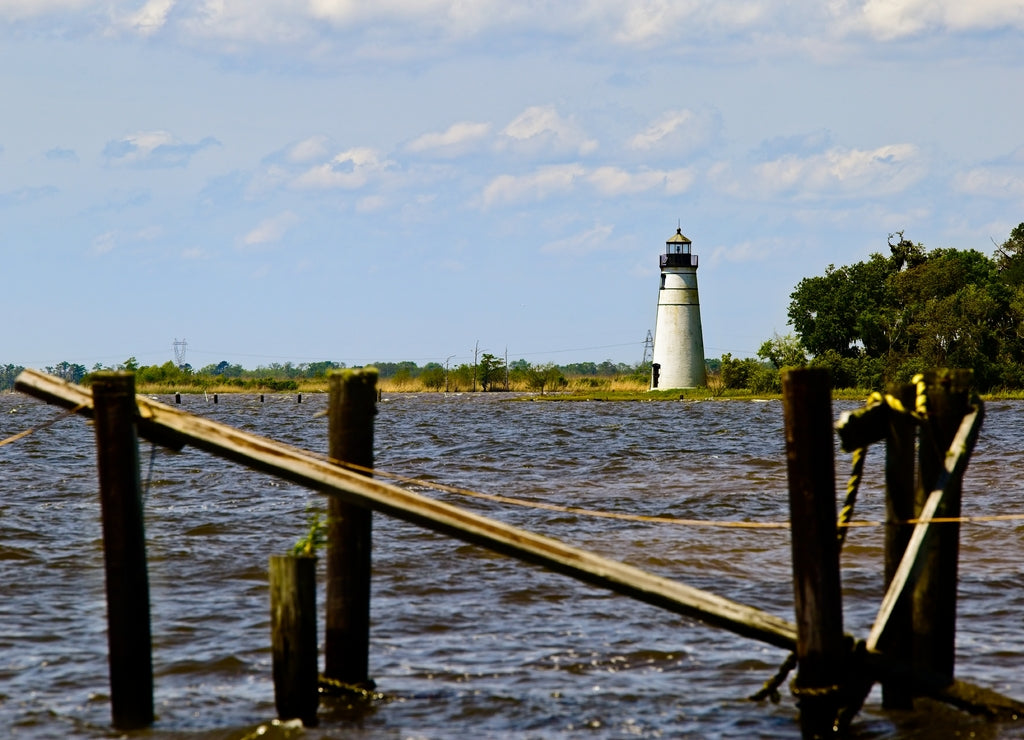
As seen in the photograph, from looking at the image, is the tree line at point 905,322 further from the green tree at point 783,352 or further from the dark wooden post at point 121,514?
the dark wooden post at point 121,514

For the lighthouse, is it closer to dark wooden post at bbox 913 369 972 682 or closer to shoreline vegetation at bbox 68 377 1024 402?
shoreline vegetation at bbox 68 377 1024 402

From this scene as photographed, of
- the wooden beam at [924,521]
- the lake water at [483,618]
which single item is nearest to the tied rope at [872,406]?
the wooden beam at [924,521]

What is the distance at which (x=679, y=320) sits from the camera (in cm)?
7256

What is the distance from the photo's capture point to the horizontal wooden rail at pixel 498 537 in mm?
6547

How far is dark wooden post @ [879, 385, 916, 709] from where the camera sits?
670cm

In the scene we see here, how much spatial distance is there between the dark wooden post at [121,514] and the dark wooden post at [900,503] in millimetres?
4051

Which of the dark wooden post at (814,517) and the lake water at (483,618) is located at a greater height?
the dark wooden post at (814,517)

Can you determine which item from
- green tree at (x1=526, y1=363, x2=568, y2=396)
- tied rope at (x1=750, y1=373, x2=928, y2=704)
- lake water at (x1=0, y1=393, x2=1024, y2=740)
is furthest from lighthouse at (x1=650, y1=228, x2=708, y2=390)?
tied rope at (x1=750, y1=373, x2=928, y2=704)

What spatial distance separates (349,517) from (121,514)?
1.31 metres

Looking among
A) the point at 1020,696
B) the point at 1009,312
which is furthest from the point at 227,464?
the point at 1009,312

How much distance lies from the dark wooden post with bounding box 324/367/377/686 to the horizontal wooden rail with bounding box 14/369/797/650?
38 cm

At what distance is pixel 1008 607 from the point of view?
10531 millimetres

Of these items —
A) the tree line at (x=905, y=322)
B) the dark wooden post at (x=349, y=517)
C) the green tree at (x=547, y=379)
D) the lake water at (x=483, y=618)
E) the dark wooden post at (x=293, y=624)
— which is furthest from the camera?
the green tree at (x=547, y=379)

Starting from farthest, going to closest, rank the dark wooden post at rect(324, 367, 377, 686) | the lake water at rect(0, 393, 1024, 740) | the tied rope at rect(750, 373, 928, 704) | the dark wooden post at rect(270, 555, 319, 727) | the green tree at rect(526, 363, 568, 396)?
the green tree at rect(526, 363, 568, 396), the lake water at rect(0, 393, 1024, 740), the dark wooden post at rect(324, 367, 377, 686), the tied rope at rect(750, 373, 928, 704), the dark wooden post at rect(270, 555, 319, 727)
